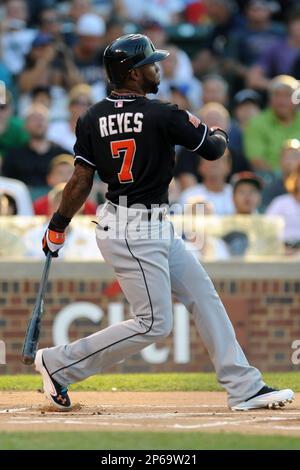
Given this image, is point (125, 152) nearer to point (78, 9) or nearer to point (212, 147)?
point (212, 147)

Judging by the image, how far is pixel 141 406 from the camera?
709 centimetres

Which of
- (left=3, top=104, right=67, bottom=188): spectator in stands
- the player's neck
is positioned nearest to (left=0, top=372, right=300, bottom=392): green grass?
→ the player's neck

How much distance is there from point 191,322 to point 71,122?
3.05 m

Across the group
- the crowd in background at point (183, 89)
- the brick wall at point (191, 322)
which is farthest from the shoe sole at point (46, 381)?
the crowd in background at point (183, 89)

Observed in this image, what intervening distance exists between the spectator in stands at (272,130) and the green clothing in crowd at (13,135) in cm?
244

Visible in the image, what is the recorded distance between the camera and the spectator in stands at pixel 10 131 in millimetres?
12727

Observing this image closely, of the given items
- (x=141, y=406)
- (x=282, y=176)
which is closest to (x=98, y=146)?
(x=141, y=406)

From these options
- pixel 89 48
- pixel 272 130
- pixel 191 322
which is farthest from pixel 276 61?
pixel 191 322

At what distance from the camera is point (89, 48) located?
1435 centimetres

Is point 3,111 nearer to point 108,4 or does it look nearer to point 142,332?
point 108,4

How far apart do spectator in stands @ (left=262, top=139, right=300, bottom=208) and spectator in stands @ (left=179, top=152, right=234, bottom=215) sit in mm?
432

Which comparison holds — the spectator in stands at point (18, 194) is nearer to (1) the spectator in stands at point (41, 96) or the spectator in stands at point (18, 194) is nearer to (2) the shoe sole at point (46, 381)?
(1) the spectator in stands at point (41, 96)

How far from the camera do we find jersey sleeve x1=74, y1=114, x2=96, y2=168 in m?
6.53

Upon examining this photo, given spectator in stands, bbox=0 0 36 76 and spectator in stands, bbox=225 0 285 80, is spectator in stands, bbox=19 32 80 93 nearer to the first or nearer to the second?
spectator in stands, bbox=0 0 36 76
